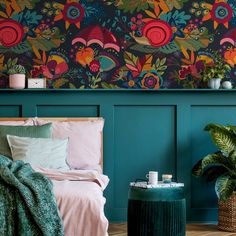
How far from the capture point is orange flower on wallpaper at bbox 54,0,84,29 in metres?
5.37

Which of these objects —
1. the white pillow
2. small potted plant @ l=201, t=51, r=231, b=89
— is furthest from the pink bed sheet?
small potted plant @ l=201, t=51, r=231, b=89

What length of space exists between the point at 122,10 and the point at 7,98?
1464mm

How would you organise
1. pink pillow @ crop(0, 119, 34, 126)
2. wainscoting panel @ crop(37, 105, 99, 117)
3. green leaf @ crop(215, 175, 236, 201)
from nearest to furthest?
1. green leaf @ crop(215, 175, 236, 201)
2. pink pillow @ crop(0, 119, 34, 126)
3. wainscoting panel @ crop(37, 105, 99, 117)

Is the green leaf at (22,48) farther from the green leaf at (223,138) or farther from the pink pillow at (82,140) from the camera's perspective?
→ the green leaf at (223,138)

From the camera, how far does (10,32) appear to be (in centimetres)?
537

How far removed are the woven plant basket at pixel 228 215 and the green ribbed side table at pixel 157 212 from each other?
0.96m

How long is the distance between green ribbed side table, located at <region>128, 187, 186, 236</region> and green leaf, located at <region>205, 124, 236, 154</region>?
0.99 metres

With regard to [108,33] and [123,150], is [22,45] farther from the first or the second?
[123,150]

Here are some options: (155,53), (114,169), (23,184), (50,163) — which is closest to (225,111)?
(155,53)

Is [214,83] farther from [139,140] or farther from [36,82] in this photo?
[36,82]

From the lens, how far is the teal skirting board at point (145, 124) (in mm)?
5254

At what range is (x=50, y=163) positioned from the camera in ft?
14.6

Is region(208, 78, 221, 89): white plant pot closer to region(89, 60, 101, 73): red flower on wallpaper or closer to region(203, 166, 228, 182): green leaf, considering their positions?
region(203, 166, 228, 182): green leaf

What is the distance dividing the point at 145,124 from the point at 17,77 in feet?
4.43
